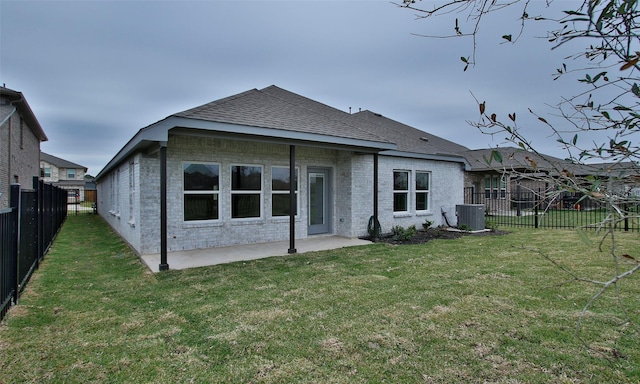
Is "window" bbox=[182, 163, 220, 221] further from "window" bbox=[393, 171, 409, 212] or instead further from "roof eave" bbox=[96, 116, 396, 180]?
"window" bbox=[393, 171, 409, 212]

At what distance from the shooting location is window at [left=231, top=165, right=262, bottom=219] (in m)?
9.29

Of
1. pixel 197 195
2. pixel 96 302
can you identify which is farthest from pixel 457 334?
pixel 197 195

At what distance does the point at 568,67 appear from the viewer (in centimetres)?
224

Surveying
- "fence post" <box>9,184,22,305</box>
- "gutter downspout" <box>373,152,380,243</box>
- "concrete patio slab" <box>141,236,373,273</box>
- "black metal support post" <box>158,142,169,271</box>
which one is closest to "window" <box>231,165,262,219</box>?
"concrete patio slab" <box>141,236,373,273</box>

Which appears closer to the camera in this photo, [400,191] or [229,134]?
[229,134]

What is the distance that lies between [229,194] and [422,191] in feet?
24.4

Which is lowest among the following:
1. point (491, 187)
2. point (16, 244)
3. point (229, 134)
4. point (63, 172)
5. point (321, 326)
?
point (321, 326)

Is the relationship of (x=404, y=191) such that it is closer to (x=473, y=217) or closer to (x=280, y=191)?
(x=473, y=217)

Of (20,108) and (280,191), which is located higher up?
(20,108)

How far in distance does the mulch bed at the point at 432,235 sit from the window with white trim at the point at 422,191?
3.09ft

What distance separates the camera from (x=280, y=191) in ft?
33.1

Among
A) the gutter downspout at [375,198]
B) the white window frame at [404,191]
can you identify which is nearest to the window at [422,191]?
the white window frame at [404,191]

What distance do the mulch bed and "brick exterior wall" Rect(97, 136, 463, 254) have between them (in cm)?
65

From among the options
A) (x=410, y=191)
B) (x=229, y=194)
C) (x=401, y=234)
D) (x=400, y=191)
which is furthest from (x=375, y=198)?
(x=229, y=194)
